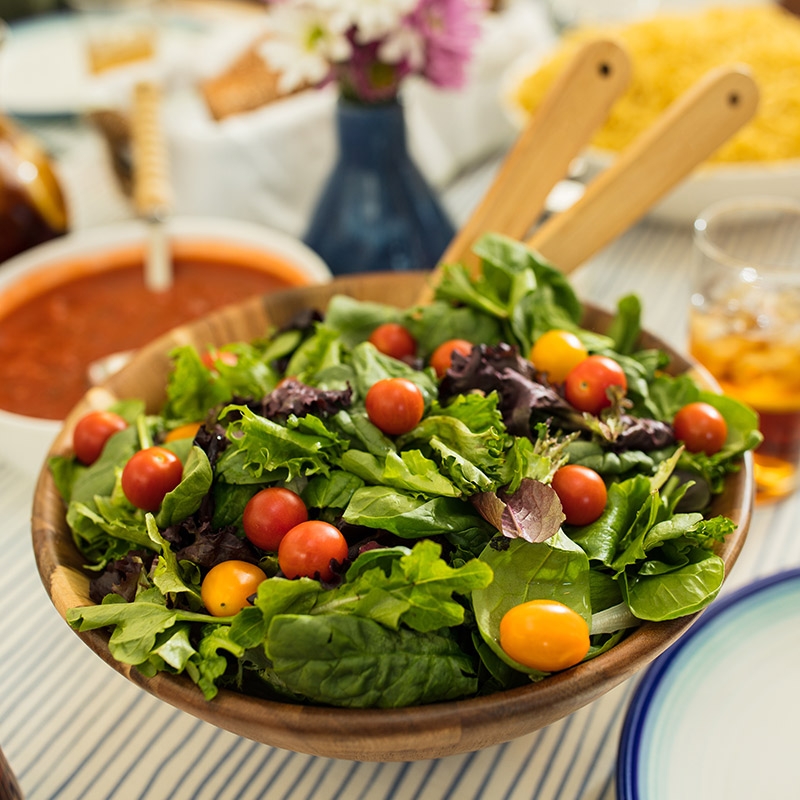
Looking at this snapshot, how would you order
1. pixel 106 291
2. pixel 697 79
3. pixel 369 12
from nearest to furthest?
pixel 369 12 < pixel 106 291 < pixel 697 79

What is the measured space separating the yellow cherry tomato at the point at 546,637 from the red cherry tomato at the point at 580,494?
15 centimetres

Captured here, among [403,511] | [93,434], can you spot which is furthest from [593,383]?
[93,434]

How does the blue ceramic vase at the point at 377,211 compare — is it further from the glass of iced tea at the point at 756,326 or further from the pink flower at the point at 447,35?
the glass of iced tea at the point at 756,326

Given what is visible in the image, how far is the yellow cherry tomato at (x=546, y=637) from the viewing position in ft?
2.48

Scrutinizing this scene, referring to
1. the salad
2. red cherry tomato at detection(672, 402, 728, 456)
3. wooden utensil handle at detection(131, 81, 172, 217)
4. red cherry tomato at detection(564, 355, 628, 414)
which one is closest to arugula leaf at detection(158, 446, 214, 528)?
the salad

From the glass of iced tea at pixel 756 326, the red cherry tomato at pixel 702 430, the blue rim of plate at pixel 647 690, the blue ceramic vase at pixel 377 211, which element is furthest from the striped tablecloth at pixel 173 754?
the blue ceramic vase at pixel 377 211

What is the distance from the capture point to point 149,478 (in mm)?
925

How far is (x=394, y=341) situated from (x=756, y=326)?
0.58 m

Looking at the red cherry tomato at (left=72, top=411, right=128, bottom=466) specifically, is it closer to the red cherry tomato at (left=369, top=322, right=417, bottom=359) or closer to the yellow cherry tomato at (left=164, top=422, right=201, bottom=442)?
the yellow cherry tomato at (left=164, top=422, right=201, bottom=442)

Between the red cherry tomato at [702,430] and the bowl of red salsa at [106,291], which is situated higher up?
the red cherry tomato at [702,430]

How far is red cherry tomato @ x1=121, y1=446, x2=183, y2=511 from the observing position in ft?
3.04

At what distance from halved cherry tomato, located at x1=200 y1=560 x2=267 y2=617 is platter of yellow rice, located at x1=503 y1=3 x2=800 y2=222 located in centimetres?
129

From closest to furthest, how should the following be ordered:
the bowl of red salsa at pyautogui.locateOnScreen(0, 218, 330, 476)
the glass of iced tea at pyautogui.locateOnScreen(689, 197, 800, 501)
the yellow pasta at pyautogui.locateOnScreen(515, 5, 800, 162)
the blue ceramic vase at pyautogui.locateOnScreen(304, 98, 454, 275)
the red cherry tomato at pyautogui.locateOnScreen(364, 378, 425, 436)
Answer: the red cherry tomato at pyautogui.locateOnScreen(364, 378, 425, 436) → the glass of iced tea at pyautogui.locateOnScreen(689, 197, 800, 501) → the bowl of red salsa at pyautogui.locateOnScreen(0, 218, 330, 476) → the blue ceramic vase at pyautogui.locateOnScreen(304, 98, 454, 275) → the yellow pasta at pyautogui.locateOnScreen(515, 5, 800, 162)

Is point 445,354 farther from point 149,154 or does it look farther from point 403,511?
point 149,154
